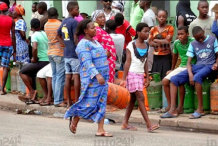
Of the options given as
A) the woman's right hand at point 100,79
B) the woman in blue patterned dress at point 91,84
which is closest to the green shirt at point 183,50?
the woman in blue patterned dress at point 91,84

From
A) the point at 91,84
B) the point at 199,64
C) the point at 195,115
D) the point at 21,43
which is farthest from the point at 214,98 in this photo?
the point at 21,43

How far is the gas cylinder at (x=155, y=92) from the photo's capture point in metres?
13.2

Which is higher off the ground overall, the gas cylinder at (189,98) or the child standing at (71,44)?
the child standing at (71,44)

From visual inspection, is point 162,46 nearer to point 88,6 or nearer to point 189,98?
point 189,98

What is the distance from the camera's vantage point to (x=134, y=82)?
1114 centimetres

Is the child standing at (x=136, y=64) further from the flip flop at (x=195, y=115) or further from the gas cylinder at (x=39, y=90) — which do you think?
the gas cylinder at (x=39, y=90)

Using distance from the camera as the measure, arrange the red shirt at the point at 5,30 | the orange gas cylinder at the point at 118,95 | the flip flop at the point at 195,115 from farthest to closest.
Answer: the red shirt at the point at 5,30 → the flip flop at the point at 195,115 → the orange gas cylinder at the point at 118,95

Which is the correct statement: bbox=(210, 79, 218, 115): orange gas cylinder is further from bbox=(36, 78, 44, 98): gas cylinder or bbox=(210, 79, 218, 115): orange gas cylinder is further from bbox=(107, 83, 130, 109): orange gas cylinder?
bbox=(36, 78, 44, 98): gas cylinder

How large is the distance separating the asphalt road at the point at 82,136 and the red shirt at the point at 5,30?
3.90 meters

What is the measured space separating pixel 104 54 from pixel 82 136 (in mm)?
1366

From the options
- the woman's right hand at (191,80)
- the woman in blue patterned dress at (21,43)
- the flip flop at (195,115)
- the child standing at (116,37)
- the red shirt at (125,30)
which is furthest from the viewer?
the woman in blue patterned dress at (21,43)

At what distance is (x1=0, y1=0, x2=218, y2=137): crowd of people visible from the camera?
10414mm

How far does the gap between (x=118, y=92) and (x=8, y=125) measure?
2398mm

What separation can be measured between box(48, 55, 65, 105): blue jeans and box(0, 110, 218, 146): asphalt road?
1.57 meters
